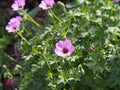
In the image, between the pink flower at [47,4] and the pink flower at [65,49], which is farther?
the pink flower at [47,4]

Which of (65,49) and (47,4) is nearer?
(65,49)

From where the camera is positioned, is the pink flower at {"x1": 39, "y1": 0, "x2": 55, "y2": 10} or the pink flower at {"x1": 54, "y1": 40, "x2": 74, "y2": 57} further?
the pink flower at {"x1": 39, "y1": 0, "x2": 55, "y2": 10}

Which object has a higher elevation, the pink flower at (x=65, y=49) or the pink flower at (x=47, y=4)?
the pink flower at (x=47, y=4)

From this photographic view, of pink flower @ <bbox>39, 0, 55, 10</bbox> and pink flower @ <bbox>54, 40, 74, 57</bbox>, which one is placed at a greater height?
pink flower @ <bbox>39, 0, 55, 10</bbox>

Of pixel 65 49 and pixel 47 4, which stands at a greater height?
pixel 47 4

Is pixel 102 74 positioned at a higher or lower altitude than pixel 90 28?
lower

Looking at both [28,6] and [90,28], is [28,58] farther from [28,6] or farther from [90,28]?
[28,6]

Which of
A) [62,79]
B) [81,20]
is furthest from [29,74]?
[81,20]

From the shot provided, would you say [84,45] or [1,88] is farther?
[1,88]
